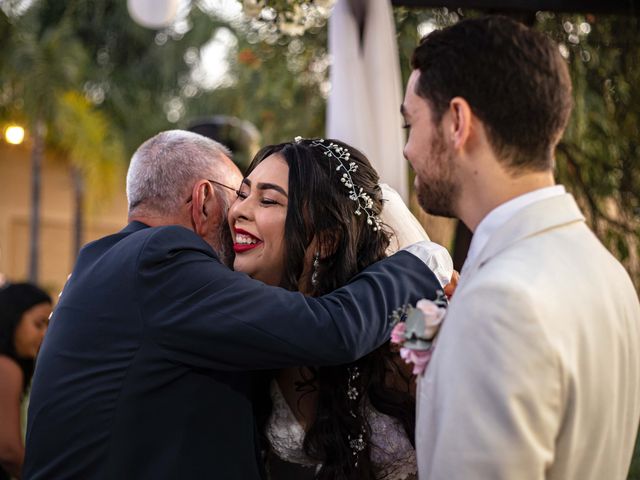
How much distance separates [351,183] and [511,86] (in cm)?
134

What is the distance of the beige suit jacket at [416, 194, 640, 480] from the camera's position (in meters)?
1.68

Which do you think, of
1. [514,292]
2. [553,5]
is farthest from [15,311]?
[514,292]

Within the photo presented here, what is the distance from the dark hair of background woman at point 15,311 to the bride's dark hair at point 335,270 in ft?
8.44

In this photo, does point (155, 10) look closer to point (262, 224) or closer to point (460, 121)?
point (262, 224)

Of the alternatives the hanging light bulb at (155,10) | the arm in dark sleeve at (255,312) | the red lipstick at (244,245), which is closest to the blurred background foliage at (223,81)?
the hanging light bulb at (155,10)

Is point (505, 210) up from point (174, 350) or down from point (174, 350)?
up

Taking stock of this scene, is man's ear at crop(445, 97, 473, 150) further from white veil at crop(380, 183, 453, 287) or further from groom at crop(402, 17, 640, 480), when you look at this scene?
white veil at crop(380, 183, 453, 287)

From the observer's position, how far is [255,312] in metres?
2.61

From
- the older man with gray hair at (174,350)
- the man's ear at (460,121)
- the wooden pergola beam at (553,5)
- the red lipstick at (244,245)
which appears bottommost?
the older man with gray hair at (174,350)

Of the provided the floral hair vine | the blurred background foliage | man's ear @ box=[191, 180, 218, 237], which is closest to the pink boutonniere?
the floral hair vine

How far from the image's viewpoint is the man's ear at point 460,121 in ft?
6.21

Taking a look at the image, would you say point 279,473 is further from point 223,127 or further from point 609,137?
point 223,127

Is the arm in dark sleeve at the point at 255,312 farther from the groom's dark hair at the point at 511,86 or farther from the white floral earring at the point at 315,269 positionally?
the groom's dark hair at the point at 511,86

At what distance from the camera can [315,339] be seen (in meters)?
2.57
